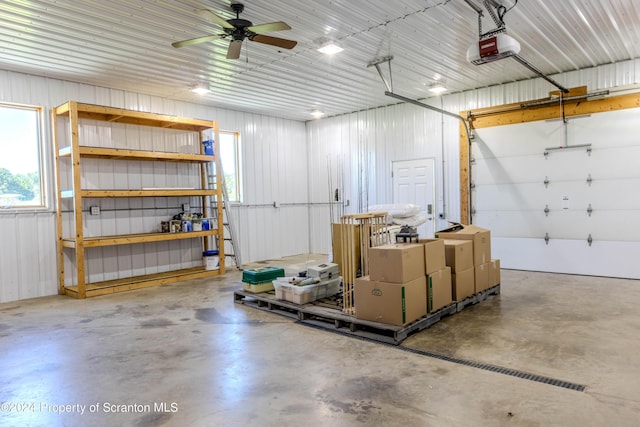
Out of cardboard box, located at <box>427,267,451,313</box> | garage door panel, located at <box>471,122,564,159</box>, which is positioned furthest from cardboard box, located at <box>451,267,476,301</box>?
garage door panel, located at <box>471,122,564,159</box>

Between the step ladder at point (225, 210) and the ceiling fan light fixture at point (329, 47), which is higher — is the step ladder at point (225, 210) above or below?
below

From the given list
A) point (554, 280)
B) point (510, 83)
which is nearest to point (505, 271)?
point (554, 280)

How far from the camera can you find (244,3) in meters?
4.29

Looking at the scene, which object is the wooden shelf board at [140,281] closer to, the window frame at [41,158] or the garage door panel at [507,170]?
the window frame at [41,158]

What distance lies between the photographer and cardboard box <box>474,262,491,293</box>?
5328 millimetres

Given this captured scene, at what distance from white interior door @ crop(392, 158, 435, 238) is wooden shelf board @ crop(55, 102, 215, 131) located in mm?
4150

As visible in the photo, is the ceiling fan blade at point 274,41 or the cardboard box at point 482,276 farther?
the cardboard box at point 482,276

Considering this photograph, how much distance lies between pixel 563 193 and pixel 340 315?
5.10 m

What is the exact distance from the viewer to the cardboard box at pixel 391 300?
398 centimetres

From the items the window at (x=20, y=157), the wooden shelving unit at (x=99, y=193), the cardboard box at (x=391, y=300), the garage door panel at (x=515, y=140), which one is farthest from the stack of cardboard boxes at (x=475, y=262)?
the window at (x=20, y=157)

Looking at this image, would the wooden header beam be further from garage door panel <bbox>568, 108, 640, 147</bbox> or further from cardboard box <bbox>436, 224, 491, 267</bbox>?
cardboard box <bbox>436, 224, 491, 267</bbox>

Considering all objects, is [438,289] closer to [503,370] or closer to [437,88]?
[503,370]

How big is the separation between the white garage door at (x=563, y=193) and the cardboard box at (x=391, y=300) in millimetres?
4206

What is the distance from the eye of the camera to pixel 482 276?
5438 millimetres
